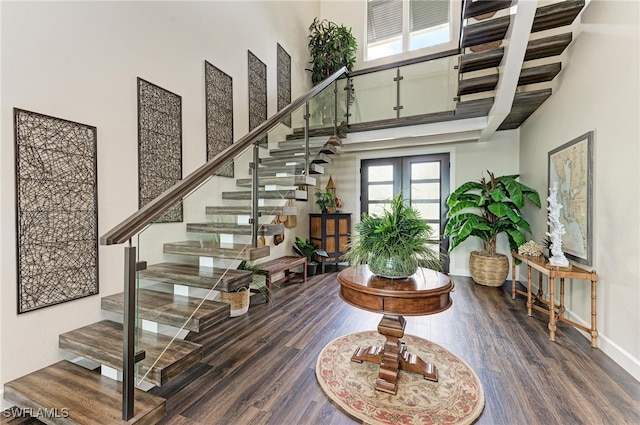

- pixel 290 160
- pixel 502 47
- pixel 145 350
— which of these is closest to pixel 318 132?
pixel 290 160

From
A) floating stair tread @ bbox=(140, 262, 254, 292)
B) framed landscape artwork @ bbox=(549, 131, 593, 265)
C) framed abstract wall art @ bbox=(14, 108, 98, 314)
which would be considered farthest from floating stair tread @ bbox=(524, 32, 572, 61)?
framed abstract wall art @ bbox=(14, 108, 98, 314)

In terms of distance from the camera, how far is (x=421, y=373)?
2.04 meters

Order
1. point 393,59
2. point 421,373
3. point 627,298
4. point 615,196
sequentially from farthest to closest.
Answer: point 393,59
point 615,196
point 627,298
point 421,373

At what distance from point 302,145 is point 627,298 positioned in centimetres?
337

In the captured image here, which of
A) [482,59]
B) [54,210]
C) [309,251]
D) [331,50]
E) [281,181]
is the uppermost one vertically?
[331,50]

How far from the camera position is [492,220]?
437cm

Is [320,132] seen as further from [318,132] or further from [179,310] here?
[179,310]

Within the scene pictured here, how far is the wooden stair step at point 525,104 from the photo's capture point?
348 cm

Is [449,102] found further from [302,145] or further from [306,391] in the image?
[306,391]

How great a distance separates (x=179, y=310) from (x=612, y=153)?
12.2ft

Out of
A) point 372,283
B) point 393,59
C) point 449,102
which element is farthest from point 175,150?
point 393,59

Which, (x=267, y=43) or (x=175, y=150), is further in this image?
(x=267, y=43)

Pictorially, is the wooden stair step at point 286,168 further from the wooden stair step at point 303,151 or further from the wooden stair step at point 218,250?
the wooden stair step at point 218,250

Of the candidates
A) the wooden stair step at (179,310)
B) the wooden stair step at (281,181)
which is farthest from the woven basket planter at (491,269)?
the wooden stair step at (179,310)
